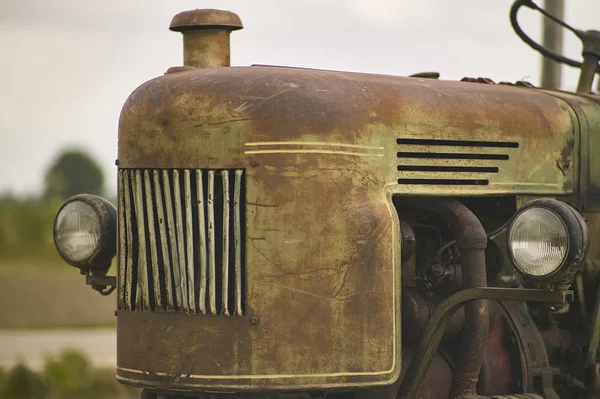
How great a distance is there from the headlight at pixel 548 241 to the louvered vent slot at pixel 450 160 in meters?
0.44

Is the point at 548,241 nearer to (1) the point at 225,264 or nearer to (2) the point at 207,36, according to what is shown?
(1) the point at 225,264

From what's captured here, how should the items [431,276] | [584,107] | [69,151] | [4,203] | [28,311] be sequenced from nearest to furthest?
[431,276], [584,107], [28,311], [4,203], [69,151]

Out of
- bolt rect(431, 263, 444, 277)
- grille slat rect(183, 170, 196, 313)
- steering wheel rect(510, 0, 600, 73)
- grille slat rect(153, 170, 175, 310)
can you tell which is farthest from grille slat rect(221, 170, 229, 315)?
steering wheel rect(510, 0, 600, 73)

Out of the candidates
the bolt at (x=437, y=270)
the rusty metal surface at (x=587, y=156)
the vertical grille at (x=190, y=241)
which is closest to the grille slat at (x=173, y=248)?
the vertical grille at (x=190, y=241)

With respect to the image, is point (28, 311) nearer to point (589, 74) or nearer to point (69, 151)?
point (589, 74)

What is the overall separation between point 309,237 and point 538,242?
855 millimetres

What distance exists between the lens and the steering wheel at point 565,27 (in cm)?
625

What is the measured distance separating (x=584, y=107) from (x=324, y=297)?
1.80 m

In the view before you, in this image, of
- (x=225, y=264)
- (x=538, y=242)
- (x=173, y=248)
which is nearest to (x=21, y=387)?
(x=173, y=248)

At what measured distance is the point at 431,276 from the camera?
5.12 metres

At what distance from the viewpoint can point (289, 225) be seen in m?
4.69

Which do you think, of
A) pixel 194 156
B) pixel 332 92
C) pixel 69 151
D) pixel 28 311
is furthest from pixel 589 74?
pixel 69 151

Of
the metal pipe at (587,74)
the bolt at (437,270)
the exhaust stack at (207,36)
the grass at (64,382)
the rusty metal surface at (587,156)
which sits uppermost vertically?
the exhaust stack at (207,36)

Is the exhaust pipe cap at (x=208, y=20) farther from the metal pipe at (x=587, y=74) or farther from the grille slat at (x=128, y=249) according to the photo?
the metal pipe at (x=587, y=74)
